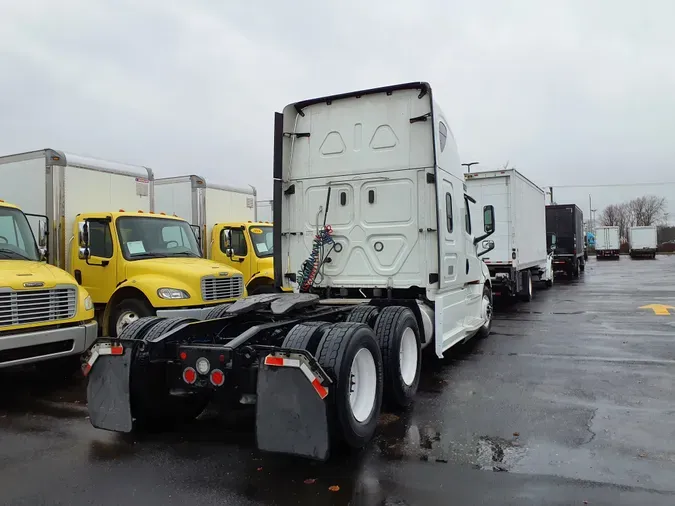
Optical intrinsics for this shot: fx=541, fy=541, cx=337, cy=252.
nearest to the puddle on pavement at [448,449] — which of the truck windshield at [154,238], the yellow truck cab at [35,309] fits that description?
the yellow truck cab at [35,309]

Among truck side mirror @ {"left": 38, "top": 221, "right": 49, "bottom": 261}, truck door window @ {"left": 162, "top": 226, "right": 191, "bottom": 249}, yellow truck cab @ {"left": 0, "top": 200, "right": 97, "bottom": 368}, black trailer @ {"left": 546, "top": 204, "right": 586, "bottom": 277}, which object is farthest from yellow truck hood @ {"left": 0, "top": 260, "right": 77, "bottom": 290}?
black trailer @ {"left": 546, "top": 204, "right": 586, "bottom": 277}

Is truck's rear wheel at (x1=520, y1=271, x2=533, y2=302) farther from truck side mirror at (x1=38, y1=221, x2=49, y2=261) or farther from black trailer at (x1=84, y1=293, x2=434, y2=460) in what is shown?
truck side mirror at (x1=38, y1=221, x2=49, y2=261)

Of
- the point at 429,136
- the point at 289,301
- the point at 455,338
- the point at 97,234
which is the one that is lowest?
the point at 455,338

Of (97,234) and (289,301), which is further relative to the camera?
(97,234)

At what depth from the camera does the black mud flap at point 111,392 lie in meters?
4.66

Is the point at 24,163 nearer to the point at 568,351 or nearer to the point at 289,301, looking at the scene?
the point at 289,301

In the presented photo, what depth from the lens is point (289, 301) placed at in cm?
588

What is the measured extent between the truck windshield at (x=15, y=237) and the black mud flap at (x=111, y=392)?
3691 millimetres

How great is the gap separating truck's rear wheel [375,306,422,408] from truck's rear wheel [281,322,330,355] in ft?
3.71

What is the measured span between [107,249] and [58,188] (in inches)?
50.5

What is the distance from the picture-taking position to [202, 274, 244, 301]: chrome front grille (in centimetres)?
881

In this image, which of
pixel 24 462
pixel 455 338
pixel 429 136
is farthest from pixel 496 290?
pixel 24 462

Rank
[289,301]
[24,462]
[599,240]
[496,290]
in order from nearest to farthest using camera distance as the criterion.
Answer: [24,462] → [289,301] → [496,290] → [599,240]

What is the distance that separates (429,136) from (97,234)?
19.3 ft
